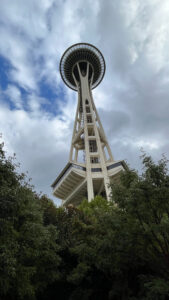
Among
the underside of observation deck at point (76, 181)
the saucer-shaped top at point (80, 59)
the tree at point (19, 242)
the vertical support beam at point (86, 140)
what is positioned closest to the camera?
the tree at point (19, 242)

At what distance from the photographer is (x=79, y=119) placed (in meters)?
57.9

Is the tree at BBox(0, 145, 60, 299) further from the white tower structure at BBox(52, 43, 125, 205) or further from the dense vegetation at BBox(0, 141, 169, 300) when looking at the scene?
the white tower structure at BBox(52, 43, 125, 205)

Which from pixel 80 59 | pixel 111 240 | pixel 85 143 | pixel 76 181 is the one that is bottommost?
pixel 111 240

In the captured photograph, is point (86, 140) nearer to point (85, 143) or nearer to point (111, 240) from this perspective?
point (85, 143)

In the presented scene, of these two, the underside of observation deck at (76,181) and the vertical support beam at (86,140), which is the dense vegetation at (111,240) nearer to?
the vertical support beam at (86,140)

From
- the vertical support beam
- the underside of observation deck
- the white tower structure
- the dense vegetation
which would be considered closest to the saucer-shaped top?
the white tower structure

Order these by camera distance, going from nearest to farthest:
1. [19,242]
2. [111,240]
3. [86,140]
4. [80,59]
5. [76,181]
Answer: [19,242] → [111,240] → [76,181] → [86,140] → [80,59]

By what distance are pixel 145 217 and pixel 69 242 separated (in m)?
7.50

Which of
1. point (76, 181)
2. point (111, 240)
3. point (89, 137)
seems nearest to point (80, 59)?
point (89, 137)

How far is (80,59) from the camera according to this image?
64062 millimetres

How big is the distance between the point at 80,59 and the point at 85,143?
31.3 meters

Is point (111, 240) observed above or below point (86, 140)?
below

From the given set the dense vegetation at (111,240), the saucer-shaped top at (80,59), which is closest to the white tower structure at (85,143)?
the saucer-shaped top at (80,59)

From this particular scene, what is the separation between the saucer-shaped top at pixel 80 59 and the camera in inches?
2480
